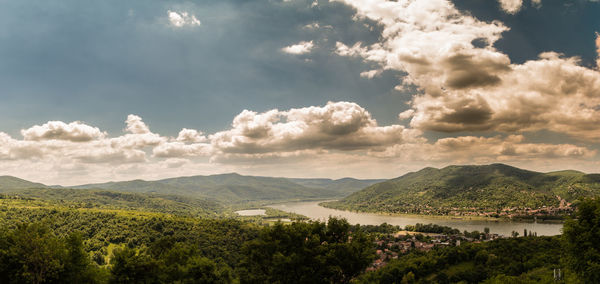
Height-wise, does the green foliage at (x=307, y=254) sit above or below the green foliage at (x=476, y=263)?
above

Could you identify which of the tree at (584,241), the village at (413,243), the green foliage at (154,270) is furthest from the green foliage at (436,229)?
the green foliage at (154,270)

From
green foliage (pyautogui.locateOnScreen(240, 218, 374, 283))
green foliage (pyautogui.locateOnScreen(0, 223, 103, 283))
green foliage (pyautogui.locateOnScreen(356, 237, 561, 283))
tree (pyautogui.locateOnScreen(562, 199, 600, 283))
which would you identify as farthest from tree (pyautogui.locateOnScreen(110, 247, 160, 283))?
green foliage (pyautogui.locateOnScreen(356, 237, 561, 283))

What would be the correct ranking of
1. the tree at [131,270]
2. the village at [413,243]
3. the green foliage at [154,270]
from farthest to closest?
the village at [413,243]
the tree at [131,270]
the green foliage at [154,270]

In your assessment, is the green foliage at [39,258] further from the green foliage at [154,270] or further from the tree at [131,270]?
the tree at [131,270]

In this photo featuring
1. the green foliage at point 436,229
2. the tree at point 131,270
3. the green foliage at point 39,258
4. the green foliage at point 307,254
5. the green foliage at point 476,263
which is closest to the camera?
the green foliage at point 307,254

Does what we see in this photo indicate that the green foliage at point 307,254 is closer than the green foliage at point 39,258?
Yes

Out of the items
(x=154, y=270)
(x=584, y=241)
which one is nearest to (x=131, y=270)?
(x=154, y=270)

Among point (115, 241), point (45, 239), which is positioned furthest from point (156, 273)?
point (115, 241)
